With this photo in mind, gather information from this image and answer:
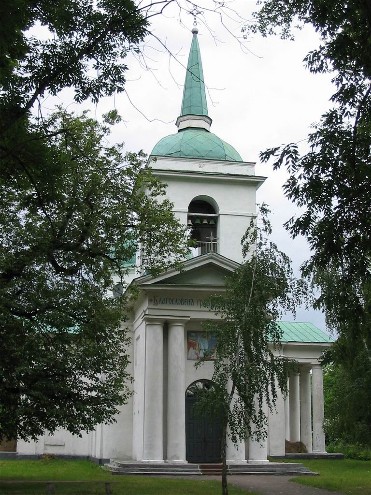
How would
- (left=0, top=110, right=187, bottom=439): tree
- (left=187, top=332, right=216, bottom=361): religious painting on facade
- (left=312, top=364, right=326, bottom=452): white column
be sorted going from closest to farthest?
(left=0, top=110, right=187, bottom=439): tree → (left=187, top=332, right=216, bottom=361): religious painting on facade → (left=312, top=364, right=326, bottom=452): white column

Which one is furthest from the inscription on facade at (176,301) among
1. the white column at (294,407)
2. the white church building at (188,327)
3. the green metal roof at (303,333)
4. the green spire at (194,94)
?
the white column at (294,407)

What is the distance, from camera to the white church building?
26047 mm

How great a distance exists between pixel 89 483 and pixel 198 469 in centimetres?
552

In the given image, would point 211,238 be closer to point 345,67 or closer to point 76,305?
point 76,305

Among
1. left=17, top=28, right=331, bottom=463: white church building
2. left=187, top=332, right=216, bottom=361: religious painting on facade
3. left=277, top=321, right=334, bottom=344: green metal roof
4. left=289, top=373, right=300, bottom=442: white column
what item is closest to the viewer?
left=17, top=28, right=331, bottom=463: white church building

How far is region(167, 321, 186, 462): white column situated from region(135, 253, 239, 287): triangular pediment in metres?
1.60

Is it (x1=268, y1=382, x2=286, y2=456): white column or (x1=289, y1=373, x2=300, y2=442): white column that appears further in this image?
(x1=289, y1=373, x2=300, y2=442): white column

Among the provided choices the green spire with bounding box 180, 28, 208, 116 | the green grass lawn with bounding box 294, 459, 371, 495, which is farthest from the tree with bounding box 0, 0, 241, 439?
the green spire with bounding box 180, 28, 208, 116

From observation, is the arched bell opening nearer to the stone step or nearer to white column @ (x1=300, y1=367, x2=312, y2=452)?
the stone step

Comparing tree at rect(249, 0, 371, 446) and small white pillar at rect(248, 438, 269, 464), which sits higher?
tree at rect(249, 0, 371, 446)

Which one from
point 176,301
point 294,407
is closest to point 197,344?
point 176,301

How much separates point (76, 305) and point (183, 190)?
1086 centimetres

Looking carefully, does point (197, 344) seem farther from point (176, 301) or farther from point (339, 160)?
point (339, 160)

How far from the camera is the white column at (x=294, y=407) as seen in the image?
38.3 m
